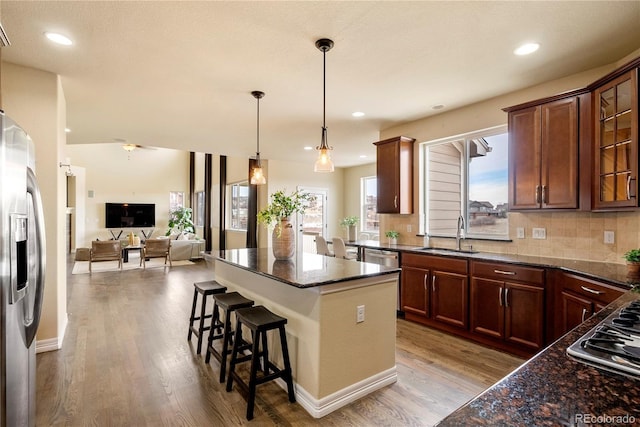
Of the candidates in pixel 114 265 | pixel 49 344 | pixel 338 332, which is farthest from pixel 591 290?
pixel 114 265

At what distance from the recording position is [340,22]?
2.29 m

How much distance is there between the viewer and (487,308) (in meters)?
3.28

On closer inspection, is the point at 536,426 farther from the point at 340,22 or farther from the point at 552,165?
the point at 552,165

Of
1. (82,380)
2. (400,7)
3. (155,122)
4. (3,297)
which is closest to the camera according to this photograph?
(3,297)

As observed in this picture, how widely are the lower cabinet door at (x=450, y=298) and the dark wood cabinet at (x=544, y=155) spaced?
3.21ft

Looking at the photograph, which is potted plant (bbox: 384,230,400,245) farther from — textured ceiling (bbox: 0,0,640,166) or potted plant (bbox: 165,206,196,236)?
potted plant (bbox: 165,206,196,236)

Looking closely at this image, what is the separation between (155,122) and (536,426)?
5.34 metres

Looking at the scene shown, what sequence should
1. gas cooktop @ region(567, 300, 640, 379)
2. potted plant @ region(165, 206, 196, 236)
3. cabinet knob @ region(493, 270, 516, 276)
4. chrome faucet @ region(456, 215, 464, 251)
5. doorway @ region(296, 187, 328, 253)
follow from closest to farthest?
gas cooktop @ region(567, 300, 640, 379) < cabinet knob @ region(493, 270, 516, 276) < chrome faucet @ region(456, 215, 464, 251) < doorway @ region(296, 187, 328, 253) < potted plant @ region(165, 206, 196, 236)

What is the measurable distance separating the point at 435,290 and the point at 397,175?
168 cm

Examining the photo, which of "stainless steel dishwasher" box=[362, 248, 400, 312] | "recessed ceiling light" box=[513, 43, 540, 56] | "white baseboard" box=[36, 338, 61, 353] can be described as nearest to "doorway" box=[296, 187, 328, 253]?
"stainless steel dishwasher" box=[362, 248, 400, 312]

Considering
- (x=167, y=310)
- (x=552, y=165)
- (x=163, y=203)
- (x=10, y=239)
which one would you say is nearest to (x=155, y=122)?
(x=167, y=310)

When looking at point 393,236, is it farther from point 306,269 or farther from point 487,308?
point 306,269

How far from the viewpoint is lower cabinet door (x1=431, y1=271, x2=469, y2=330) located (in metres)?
3.46

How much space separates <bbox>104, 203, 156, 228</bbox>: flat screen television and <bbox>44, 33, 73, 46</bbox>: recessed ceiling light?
10192 millimetres
